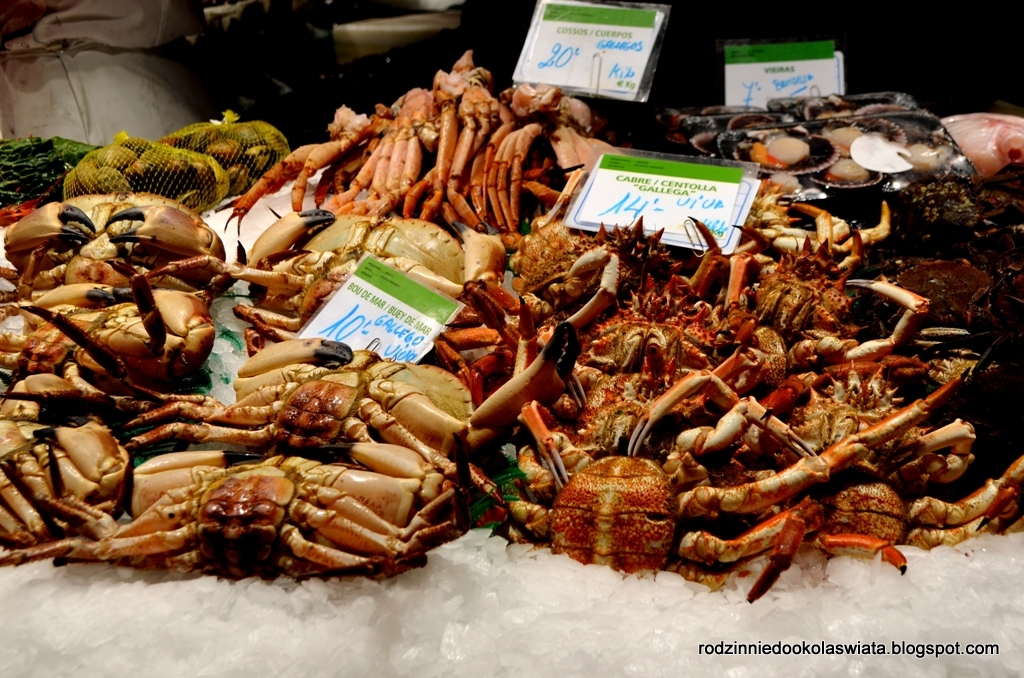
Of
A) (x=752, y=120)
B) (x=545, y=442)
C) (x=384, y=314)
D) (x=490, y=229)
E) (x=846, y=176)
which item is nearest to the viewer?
(x=545, y=442)

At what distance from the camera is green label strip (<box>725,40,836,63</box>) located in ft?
12.7

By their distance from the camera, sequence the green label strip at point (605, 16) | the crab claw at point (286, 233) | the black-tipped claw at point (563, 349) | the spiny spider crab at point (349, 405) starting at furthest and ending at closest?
1. the green label strip at point (605, 16)
2. the crab claw at point (286, 233)
3. the spiny spider crab at point (349, 405)
4. the black-tipped claw at point (563, 349)

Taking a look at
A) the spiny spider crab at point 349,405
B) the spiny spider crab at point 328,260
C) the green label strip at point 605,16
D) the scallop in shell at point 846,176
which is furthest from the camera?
the green label strip at point 605,16

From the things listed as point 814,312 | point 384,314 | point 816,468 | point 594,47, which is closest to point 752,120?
point 594,47

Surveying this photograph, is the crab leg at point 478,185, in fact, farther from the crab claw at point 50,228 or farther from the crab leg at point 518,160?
the crab claw at point 50,228

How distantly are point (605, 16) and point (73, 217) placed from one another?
100 inches

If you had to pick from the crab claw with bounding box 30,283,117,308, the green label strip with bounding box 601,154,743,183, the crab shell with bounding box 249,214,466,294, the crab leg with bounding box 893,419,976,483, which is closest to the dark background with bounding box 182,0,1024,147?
the green label strip with bounding box 601,154,743,183

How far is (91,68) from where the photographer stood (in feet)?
13.4

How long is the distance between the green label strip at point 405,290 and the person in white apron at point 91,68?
8.40ft

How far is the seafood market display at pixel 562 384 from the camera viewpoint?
169 centimetres

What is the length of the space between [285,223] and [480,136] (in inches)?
46.0

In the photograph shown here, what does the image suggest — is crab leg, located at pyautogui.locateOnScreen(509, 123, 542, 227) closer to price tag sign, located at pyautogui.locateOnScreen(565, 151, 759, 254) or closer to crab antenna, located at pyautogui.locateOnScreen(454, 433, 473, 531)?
price tag sign, located at pyautogui.locateOnScreen(565, 151, 759, 254)

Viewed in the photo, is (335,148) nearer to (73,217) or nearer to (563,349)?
(73,217)

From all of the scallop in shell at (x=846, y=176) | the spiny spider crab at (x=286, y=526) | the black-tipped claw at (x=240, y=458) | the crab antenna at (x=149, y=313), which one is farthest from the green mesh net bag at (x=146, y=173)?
the scallop in shell at (x=846, y=176)
